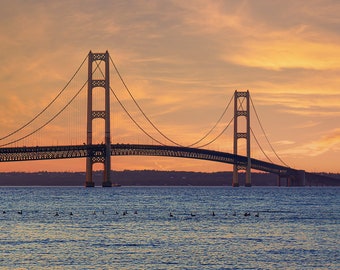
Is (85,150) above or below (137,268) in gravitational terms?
above

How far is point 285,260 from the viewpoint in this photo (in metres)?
42.3

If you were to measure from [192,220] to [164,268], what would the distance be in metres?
31.8

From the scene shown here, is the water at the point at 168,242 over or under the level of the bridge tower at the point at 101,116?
under

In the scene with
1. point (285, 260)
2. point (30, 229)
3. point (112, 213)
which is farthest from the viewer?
point (112, 213)

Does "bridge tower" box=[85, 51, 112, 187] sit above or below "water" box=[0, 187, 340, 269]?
above

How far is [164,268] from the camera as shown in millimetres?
39031

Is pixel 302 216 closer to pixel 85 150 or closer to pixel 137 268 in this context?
pixel 137 268

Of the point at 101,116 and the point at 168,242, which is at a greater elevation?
the point at 101,116

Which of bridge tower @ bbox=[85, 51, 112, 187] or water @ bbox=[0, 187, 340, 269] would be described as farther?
bridge tower @ bbox=[85, 51, 112, 187]

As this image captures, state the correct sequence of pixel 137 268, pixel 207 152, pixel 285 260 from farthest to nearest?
pixel 207 152, pixel 285 260, pixel 137 268

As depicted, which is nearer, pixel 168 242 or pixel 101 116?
pixel 168 242

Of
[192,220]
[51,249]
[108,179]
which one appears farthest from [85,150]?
[51,249]

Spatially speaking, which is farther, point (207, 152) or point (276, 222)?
point (207, 152)

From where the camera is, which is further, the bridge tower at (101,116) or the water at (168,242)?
the bridge tower at (101,116)
